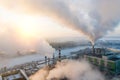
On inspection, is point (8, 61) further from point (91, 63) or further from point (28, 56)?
point (91, 63)

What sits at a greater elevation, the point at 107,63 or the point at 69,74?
the point at 107,63

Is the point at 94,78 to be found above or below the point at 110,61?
below

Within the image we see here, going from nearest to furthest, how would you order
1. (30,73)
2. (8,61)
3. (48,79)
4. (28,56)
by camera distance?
(48,79) → (30,73) → (8,61) → (28,56)

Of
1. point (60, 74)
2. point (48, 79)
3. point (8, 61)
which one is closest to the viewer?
point (48, 79)

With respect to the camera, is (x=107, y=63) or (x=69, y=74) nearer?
(x=69, y=74)

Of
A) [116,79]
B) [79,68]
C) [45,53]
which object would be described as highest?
[45,53]

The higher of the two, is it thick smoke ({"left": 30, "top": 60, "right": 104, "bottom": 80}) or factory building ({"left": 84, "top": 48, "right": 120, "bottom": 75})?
factory building ({"left": 84, "top": 48, "right": 120, "bottom": 75})

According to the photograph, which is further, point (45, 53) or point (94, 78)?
point (45, 53)

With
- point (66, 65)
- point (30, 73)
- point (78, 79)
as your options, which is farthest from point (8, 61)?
point (78, 79)

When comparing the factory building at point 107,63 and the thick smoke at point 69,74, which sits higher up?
the factory building at point 107,63

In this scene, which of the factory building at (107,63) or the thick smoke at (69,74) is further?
the factory building at (107,63)

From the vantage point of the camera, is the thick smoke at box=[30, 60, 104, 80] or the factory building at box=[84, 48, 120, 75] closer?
the thick smoke at box=[30, 60, 104, 80]
